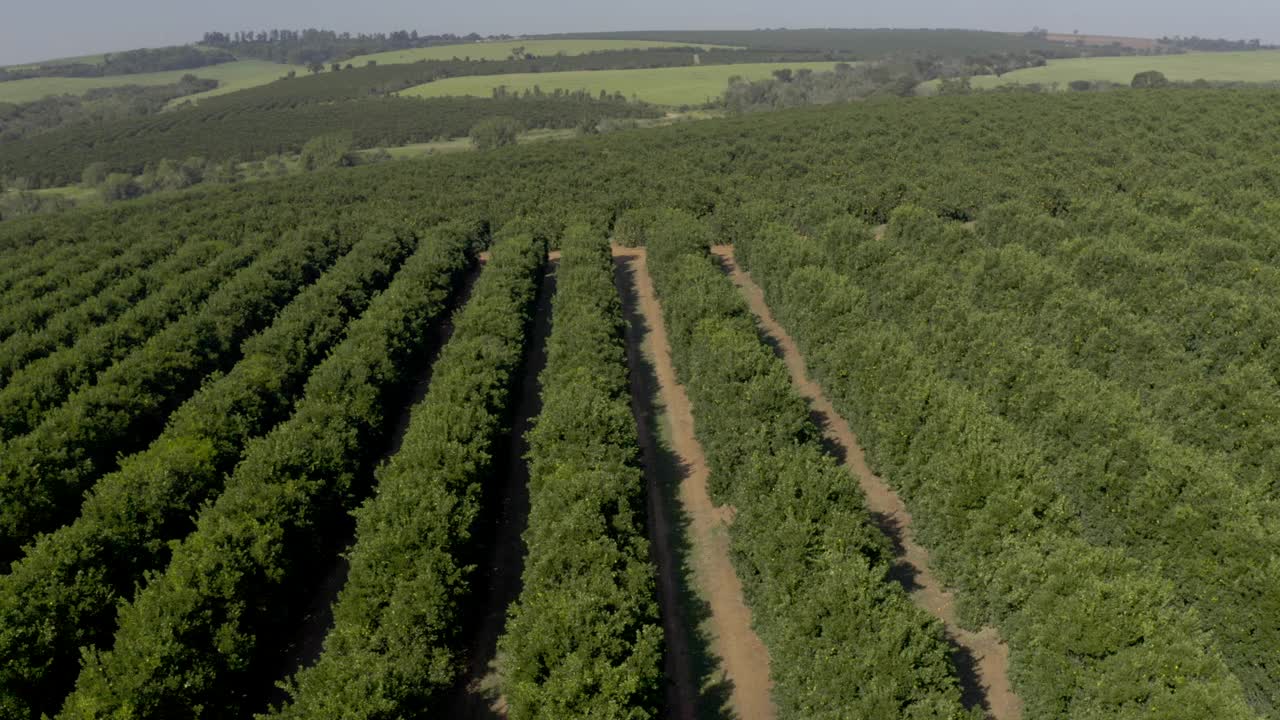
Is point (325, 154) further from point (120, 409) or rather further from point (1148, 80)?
point (1148, 80)

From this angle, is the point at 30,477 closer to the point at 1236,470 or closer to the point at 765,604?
the point at 765,604

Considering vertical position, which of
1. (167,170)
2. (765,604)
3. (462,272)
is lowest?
(765,604)

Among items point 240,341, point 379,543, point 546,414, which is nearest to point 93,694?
point 379,543

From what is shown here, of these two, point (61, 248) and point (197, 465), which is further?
point (61, 248)

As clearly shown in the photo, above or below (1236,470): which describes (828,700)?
below

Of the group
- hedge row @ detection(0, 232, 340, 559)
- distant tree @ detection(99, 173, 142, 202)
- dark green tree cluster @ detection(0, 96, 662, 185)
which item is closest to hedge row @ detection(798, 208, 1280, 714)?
hedge row @ detection(0, 232, 340, 559)

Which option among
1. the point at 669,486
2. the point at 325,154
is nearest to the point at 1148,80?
the point at 325,154

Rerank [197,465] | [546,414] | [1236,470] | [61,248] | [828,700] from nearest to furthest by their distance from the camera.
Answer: [828,700] < [1236,470] < [197,465] < [546,414] < [61,248]

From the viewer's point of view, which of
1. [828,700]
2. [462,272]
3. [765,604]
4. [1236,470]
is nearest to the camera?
[828,700]
